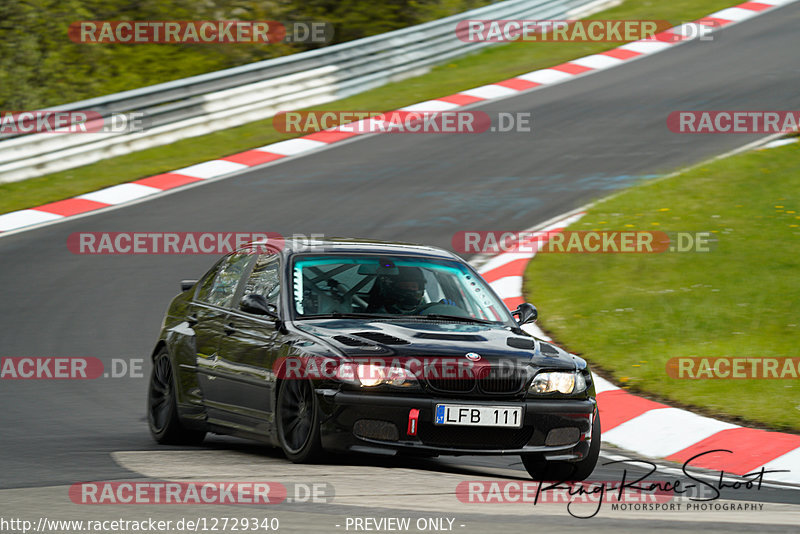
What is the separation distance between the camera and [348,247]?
827cm

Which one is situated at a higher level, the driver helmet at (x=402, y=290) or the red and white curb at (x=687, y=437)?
the driver helmet at (x=402, y=290)

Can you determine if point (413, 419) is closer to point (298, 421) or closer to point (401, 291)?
point (298, 421)

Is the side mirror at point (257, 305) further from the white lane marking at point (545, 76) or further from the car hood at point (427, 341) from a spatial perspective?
the white lane marking at point (545, 76)

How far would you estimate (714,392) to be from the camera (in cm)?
966

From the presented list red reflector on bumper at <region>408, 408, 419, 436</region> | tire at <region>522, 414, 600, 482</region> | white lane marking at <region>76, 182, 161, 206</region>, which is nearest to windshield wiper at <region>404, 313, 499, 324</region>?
tire at <region>522, 414, 600, 482</region>

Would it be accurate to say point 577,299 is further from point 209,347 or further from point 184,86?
point 184,86

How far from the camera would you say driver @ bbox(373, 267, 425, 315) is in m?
7.92

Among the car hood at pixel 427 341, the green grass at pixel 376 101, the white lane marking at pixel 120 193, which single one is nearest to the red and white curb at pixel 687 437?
the car hood at pixel 427 341

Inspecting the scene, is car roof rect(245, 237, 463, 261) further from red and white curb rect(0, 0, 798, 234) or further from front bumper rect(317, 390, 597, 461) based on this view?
red and white curb rect(0, 0, 798, 234)

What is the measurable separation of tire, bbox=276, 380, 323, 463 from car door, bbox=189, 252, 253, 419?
877 mm

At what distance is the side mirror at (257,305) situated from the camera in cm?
772

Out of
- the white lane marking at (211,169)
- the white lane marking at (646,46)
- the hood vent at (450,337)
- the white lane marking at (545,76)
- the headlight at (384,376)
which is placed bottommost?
the headlight at (384,376)

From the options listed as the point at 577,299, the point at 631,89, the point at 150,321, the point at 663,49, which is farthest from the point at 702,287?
the point at 663,49

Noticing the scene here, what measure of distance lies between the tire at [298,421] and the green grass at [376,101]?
10.2 meters
